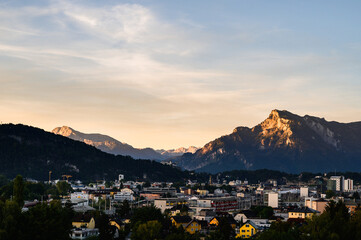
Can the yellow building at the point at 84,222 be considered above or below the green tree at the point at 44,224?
below

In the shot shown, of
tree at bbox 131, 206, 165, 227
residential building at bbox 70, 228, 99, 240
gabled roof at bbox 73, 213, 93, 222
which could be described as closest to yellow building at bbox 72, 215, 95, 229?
gabled roof at bbox 73, 213, 93, 222

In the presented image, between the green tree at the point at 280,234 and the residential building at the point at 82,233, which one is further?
the residential building at the point at 82,233

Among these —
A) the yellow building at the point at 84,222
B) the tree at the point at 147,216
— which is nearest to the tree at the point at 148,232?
the tree at the point at 147,216

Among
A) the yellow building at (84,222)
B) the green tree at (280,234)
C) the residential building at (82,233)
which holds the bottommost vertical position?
the residential building at (82,233)

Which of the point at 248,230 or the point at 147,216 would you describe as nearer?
the point at 147,216

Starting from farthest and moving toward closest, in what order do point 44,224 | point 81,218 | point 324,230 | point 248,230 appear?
point 81,218 → point 248,230 → point 324,230 → point 44,224

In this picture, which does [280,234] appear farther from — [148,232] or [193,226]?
[193,226]

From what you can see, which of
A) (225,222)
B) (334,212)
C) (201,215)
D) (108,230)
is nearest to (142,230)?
(108,230)

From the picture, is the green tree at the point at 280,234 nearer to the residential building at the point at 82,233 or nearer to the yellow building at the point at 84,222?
the residential building at the point at 82,233

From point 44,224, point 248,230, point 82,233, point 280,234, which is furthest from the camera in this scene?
point 248,230

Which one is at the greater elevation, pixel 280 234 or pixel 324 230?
pixel 324 230

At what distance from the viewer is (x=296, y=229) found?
4331 inches

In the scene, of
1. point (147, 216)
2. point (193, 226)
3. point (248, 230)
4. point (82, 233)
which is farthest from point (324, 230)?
point (193, 226)

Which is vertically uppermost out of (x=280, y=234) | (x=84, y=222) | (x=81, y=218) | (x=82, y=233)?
(x=280, y=234)
